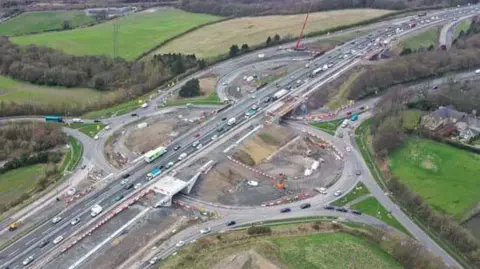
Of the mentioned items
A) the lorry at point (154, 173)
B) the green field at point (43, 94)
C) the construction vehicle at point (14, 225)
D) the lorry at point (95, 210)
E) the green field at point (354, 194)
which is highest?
the green field at point (43, 94)

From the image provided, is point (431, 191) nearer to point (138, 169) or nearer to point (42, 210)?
point (138, 169)

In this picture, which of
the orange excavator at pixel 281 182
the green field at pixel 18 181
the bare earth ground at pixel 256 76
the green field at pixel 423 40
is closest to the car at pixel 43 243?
the green field at pixel 18 181

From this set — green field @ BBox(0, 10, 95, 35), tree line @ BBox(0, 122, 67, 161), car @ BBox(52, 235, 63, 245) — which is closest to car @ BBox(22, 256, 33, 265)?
car @ BBox(52, 235, 63, 245)

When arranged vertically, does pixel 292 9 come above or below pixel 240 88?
above

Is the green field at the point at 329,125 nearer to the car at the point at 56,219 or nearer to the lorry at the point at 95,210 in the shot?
the lorry at the point at 95,210

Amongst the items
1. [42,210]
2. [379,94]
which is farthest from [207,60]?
[42,210]
